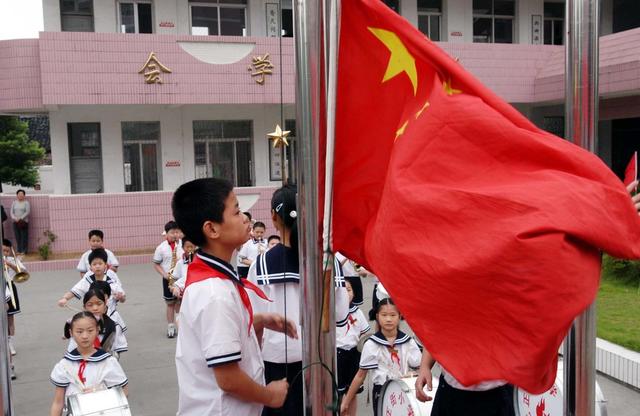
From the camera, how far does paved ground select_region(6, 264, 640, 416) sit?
17.5 ft

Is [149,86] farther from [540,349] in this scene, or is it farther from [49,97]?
[540,349]

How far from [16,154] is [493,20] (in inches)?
665

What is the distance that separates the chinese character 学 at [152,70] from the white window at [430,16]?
6796 millimetres

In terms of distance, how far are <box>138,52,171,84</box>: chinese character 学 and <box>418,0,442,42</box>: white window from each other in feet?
22.3

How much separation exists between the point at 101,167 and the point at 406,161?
13.1 metres

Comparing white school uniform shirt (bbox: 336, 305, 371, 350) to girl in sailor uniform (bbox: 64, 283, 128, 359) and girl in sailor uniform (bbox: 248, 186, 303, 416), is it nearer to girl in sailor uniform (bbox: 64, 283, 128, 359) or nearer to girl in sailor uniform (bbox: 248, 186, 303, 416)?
girl in sailor uniform (bbox: 248, 186, 303, 416)

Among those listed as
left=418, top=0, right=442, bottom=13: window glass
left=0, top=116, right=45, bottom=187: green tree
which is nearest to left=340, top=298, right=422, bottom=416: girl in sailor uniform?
left=418, top=0, right=442, bottom=13: window glass

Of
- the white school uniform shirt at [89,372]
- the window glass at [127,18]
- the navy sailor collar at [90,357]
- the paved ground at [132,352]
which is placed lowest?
the paved ground at [132,352]

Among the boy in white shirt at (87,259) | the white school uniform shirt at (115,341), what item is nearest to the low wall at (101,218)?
the boy in white shirt at (87,259)

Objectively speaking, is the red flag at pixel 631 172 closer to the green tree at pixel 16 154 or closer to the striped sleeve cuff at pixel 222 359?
the striped sleeve cuff at pixel 222 359

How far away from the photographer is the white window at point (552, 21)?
56.9ft

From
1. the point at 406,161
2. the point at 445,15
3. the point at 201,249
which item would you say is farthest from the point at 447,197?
the point at 445,15

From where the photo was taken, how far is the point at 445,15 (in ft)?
53.2

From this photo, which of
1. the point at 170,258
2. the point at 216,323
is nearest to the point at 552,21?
the point at 170,258
